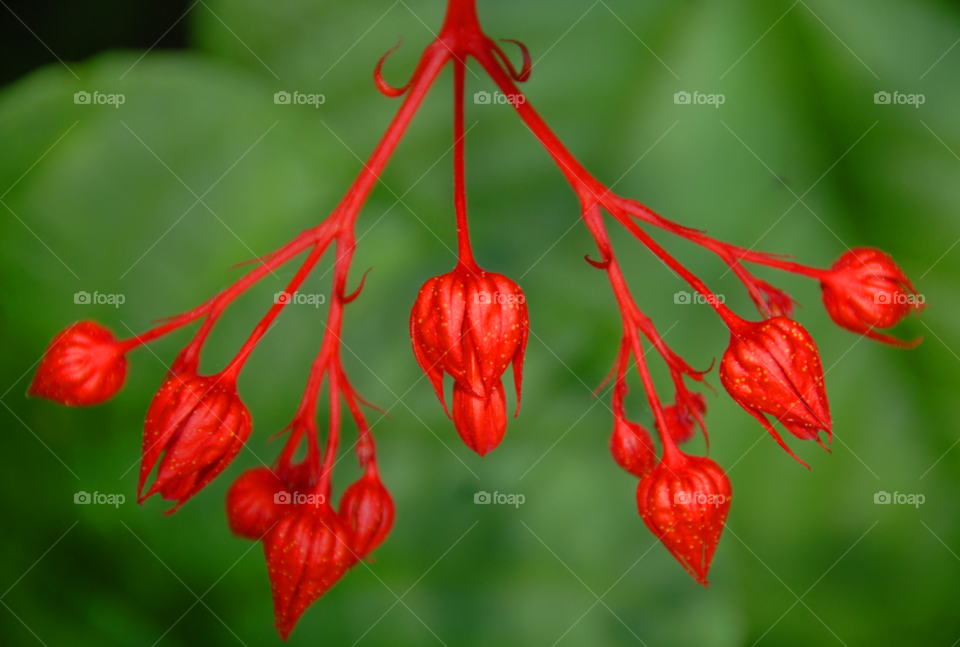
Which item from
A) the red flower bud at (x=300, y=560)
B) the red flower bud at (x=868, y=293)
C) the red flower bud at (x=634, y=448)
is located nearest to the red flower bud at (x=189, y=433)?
the red flower bud at (x=300, y=560)

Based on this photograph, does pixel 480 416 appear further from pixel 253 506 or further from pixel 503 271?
pixel 503 271

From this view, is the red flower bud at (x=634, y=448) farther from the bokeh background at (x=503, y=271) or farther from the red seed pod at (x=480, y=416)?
the bokeh background at (x=503, y=271)

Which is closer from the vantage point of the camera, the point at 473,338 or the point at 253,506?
the point at 473,338

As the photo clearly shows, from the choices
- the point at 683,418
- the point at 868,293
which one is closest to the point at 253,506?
the point at 683,418

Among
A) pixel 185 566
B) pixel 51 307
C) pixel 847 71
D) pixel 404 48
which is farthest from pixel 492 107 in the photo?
pixel 185 566

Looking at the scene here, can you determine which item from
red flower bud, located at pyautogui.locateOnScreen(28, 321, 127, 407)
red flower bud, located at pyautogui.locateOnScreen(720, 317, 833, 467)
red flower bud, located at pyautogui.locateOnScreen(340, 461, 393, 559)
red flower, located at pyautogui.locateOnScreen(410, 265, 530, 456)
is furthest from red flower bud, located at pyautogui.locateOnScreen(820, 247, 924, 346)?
red flower bud, located at pyautogui.locateOnScreen(28, 321, 127, 407)

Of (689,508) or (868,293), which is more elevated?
(868,293)

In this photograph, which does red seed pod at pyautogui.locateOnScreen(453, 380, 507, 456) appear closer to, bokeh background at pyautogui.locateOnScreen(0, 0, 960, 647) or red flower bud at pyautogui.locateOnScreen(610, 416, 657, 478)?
red flower bud at pyautogui.locateOnScreen(610, 416, 657, 478)
